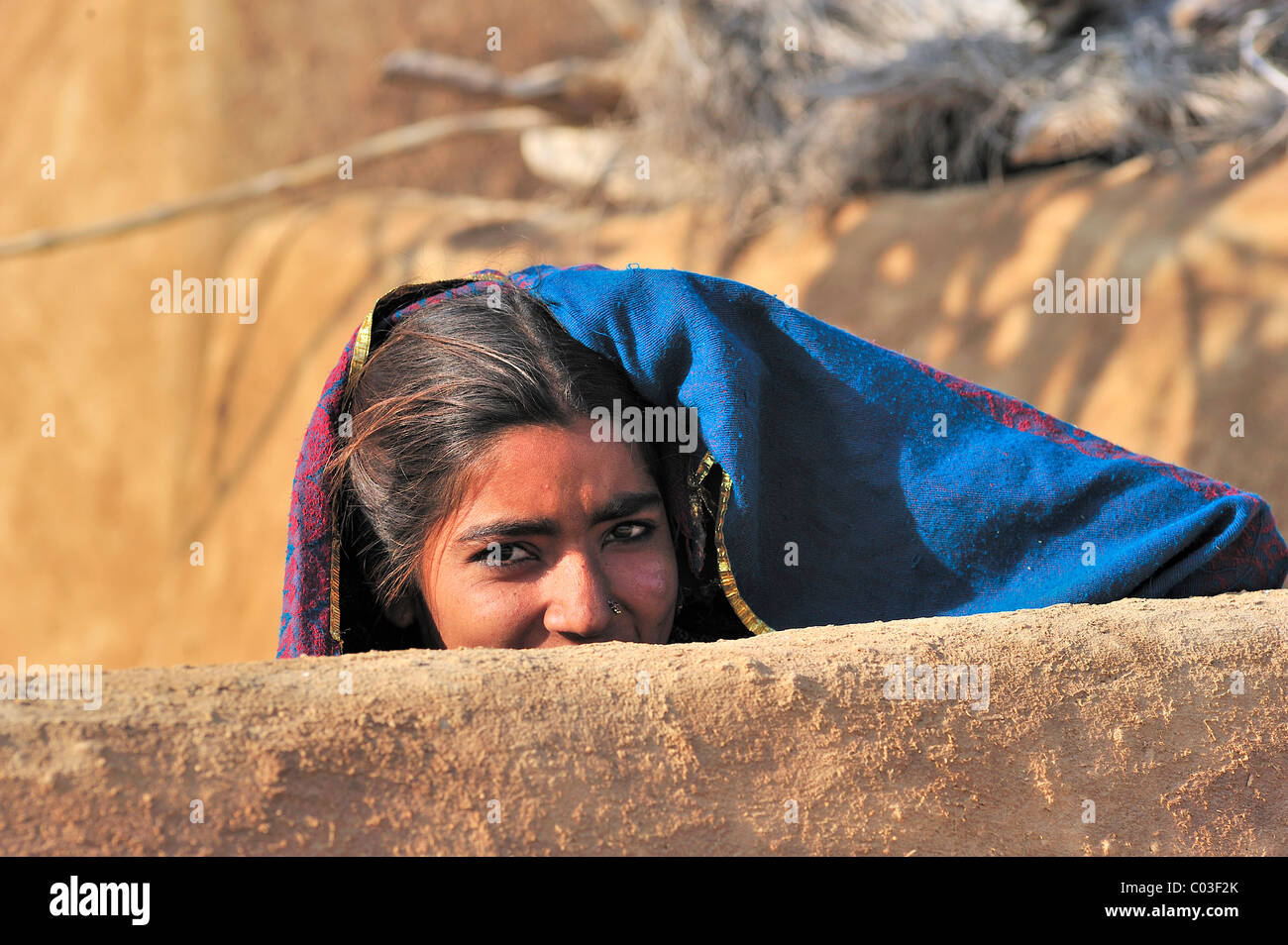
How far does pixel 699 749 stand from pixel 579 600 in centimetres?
57

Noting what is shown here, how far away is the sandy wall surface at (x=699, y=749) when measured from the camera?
0.96 metres

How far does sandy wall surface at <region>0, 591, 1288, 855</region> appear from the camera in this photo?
3.14 ft

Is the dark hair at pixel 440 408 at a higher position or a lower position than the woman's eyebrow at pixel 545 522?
higher

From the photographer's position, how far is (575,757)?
1.06 metres

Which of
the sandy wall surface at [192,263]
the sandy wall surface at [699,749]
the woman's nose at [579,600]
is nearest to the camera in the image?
the sandy wall surface at [699,749]

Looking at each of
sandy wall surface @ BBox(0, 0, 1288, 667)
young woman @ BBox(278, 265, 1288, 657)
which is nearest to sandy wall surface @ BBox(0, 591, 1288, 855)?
young woman @ BBox(278, 265, 1288, 657)

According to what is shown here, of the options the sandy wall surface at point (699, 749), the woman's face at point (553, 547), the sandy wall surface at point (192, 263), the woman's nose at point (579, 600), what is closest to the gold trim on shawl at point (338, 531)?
the woman's face at point (553, 547)

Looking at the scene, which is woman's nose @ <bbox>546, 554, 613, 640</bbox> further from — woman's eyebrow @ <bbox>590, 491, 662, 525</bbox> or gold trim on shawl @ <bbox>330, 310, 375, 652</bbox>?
gold trim on shawl @ <bbox>330, 310, 375, 652</bbox>

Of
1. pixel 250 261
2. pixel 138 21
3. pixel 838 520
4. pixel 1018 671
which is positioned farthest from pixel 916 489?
pixel 138 21

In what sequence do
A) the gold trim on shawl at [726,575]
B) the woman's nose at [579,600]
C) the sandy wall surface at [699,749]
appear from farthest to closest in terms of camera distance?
the gold trim on shawl at [726,575] < the woman's nose at [579,600] < the sandy wall surface at [699,749]

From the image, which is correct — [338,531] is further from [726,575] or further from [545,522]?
[726,575]

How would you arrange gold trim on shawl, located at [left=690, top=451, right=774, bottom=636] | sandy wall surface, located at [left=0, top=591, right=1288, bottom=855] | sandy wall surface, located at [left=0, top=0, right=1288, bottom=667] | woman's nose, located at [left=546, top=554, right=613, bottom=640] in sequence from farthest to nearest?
sandy wall surface, located at [left=0, top=0, right=1288, bottom=667], gold trim on shawl, located at [left=690, top=451, right=774, bottom=636], woman's nose, located at [left=546, top=554, right=613, bottom=640], sandy wall surface, located at [left=0, top=591, right=1288, bottom=855]

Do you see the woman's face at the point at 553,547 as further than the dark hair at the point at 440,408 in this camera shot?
No

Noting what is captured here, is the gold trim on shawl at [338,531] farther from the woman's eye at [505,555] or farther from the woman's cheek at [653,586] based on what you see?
the woman's cheek at [653,586]
